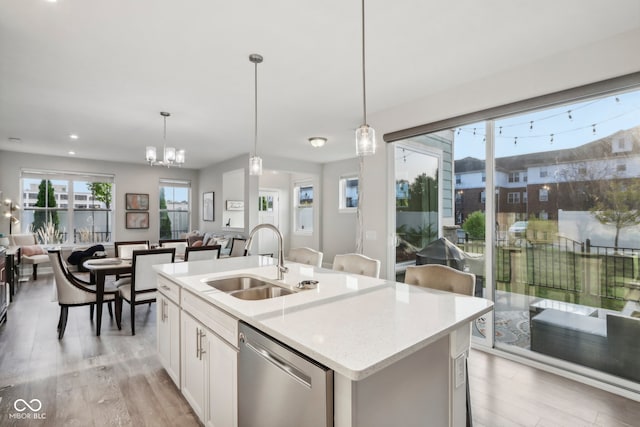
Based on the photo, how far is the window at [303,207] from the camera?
863 centimetres

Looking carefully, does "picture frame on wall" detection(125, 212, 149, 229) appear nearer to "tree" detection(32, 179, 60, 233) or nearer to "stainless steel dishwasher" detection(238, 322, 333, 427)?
"tree" detection(32, 179, 60, 233)

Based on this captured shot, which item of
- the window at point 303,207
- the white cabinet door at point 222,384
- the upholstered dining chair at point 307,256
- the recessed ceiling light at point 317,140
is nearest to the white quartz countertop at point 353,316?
the white cabinet door at point 222,384

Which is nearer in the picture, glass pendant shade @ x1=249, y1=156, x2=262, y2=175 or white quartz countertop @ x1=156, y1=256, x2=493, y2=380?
white quartz countertop @ x1=156, y1=256, x2=493, y2=380

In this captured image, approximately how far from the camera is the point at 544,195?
9.02 ft

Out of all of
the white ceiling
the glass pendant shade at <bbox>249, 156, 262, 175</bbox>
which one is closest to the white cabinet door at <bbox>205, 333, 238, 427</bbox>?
the glass pendant shade at <bbox>249, 156, 262, 175</bbox>

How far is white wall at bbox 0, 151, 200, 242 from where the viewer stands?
21.0ft

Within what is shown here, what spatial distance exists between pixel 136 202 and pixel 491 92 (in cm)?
790

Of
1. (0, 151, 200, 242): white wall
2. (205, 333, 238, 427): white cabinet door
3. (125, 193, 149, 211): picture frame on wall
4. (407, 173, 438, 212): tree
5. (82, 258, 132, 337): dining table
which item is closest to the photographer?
(205, 333, 238, 427): white cabinet door

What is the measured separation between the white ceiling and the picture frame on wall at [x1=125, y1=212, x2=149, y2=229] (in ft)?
12.0

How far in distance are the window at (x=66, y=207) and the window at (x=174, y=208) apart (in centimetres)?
115

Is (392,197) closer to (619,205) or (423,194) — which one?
(423,194)

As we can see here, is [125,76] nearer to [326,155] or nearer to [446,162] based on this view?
[446,162]

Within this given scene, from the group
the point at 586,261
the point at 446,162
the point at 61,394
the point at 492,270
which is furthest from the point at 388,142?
the point at 61,394

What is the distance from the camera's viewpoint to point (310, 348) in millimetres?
1033
